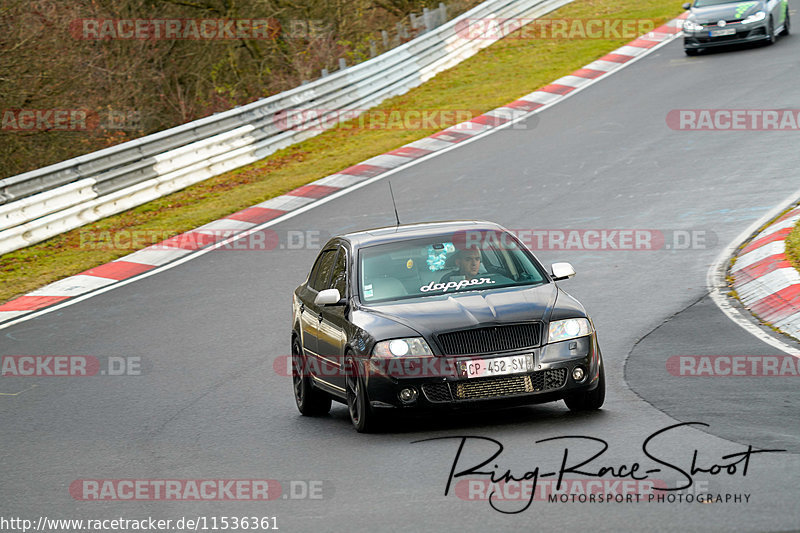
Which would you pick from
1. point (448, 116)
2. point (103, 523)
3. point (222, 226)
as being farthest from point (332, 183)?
point (103, 523)

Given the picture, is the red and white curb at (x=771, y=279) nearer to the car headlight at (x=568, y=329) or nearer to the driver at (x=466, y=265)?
the car headlight at (x=568, y=329)

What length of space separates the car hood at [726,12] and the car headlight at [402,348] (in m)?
20.5

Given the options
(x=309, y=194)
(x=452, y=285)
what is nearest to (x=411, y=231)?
(x=452, y=285)

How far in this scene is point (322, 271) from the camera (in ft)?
33.9

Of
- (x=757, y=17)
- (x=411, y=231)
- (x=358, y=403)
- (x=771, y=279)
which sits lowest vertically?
(x=771, y=279)

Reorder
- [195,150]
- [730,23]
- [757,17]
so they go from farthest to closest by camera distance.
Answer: [730,23] → [757,17] → [195,150]

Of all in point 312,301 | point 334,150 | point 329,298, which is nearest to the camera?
point 329,298

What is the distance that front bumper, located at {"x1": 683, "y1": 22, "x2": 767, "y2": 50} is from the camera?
86.2 ft

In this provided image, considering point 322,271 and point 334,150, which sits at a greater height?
point 322,271

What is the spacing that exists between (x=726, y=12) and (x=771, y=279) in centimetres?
1631

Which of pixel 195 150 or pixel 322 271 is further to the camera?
pixel 195 150

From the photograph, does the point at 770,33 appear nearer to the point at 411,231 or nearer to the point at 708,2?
the point at 708,2

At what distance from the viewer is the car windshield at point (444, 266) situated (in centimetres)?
901

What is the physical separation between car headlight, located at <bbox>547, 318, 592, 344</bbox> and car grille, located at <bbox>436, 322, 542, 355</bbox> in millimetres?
163
